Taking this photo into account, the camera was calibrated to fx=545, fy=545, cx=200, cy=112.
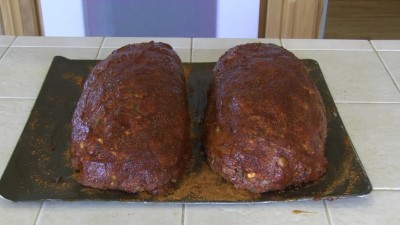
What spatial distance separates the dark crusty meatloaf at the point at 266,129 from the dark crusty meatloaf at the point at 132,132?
3.0 inches

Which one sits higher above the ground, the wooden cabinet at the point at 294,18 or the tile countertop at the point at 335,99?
the tile countertop at the point at 335,99

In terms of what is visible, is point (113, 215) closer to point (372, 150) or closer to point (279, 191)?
point (279, 191)

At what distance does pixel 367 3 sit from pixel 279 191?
119 inches

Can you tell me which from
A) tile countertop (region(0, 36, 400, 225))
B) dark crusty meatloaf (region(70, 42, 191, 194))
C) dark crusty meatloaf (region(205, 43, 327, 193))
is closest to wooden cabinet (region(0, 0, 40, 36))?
tile countertop (region(0, 36, 400, 225))

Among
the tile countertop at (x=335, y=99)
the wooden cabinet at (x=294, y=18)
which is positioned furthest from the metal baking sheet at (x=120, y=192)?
the wooden cabinet at (x=294, y=18)

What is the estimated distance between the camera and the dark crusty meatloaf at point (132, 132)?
2.85ft

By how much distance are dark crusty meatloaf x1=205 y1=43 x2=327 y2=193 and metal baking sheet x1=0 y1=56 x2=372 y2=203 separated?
0.02 meters

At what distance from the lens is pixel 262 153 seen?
876 mm

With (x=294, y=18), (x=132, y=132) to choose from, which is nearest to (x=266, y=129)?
(x=132, y=132)

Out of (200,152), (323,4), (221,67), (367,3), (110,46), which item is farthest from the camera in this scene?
(367,3)

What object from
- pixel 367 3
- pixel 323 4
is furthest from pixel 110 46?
pixel 367 3

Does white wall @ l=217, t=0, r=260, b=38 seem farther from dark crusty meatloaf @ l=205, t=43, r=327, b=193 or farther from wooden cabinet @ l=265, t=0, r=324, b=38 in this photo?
dark crusty meatloaf @ l=205, t=43, r=327, b=193

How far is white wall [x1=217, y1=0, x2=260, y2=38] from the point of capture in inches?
79.0

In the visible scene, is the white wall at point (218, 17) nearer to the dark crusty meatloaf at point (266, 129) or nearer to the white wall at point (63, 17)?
the white wall at point (63, 17)
